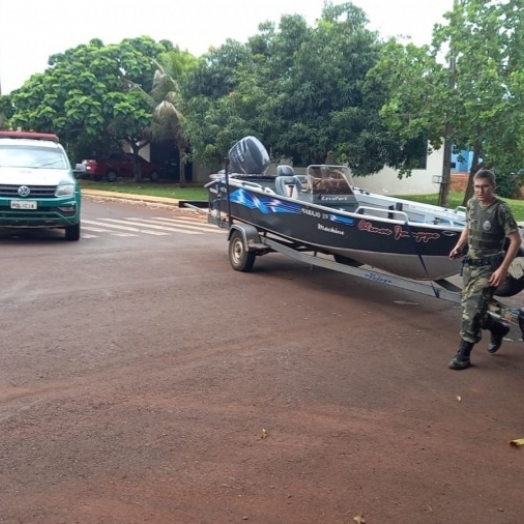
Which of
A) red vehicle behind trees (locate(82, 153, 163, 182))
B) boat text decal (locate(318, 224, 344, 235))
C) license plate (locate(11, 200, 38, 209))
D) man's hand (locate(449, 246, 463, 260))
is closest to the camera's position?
man's hand (locate(449, 246, 463, 260))

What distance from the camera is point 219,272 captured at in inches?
396

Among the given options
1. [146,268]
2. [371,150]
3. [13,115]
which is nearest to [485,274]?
[146,268]

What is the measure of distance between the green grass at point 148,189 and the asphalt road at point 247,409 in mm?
17095

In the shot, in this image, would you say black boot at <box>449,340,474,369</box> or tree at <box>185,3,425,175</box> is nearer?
black boot at <box>449,340,474,369</box>

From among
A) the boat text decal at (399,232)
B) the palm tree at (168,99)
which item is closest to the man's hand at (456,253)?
the boat text decal at (399,232)

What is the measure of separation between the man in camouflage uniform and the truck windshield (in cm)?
921

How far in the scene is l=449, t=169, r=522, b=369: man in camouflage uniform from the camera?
18.9ft

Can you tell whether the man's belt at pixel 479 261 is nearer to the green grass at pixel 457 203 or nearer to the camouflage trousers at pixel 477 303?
the camouflage trousers at pixel 477 303

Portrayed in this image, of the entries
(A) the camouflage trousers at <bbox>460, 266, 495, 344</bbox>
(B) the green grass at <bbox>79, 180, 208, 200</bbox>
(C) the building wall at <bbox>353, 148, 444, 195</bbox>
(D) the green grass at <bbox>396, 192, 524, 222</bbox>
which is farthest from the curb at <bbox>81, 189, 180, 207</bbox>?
(A) the camouflage trousers at <bbox>460, 266, 495, 344</bbox>

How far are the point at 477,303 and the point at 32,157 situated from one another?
32.2 feet

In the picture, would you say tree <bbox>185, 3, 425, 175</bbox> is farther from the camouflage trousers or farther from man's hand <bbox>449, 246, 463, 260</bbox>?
the camouflage trousers

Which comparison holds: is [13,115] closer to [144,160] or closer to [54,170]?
[144,160]

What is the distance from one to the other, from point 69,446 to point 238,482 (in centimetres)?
110

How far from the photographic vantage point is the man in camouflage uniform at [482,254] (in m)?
5.76
